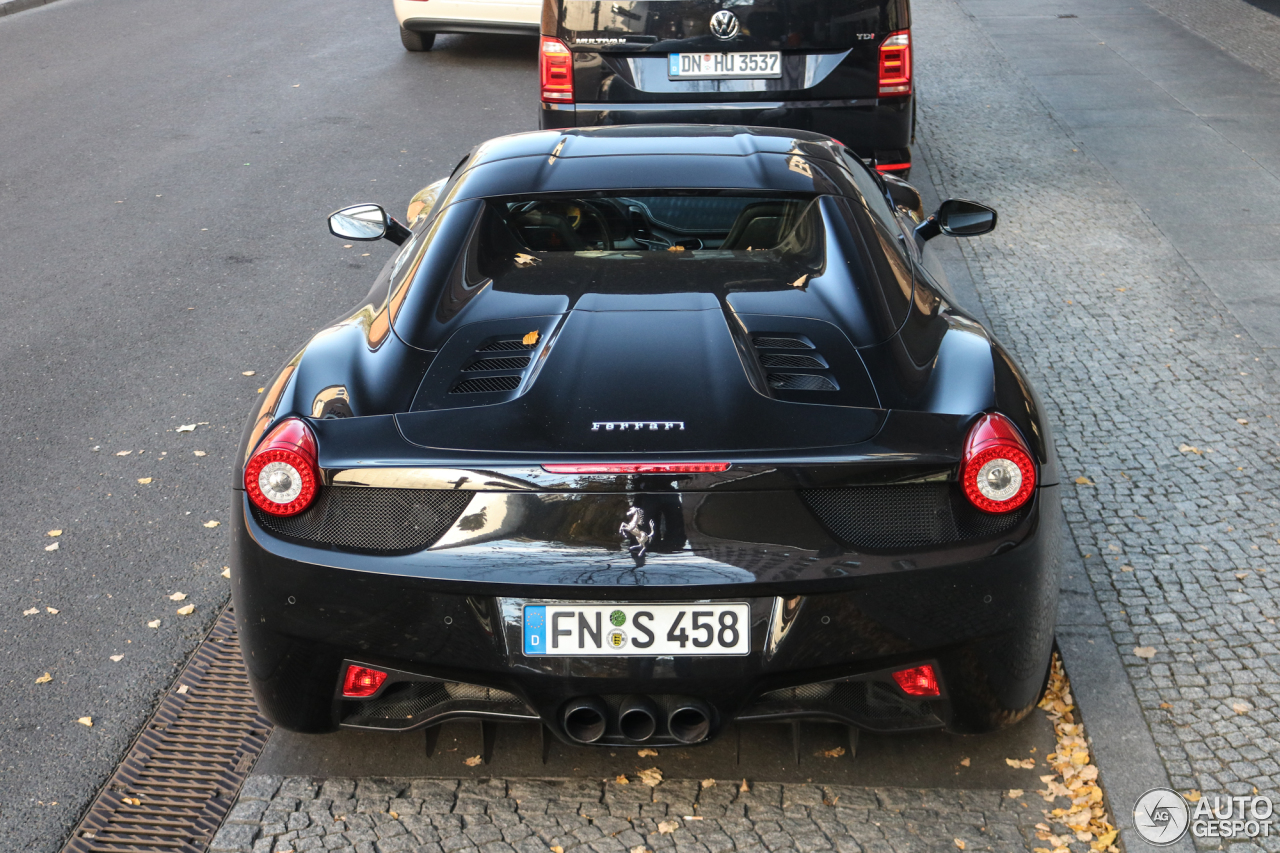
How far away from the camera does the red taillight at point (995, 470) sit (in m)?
2.66

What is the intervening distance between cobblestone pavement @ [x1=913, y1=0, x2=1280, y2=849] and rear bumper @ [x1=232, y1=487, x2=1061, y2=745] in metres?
0.66

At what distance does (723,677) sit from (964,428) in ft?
2.46

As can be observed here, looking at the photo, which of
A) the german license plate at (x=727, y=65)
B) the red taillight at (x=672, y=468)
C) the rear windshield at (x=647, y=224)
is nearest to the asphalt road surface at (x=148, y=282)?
the rear windshield at (x=647, y=224)

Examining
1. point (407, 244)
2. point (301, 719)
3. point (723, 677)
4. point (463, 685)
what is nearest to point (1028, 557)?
point (723, 677)

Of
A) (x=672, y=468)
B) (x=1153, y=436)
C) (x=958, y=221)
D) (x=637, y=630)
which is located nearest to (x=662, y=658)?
(x=637, y=630)

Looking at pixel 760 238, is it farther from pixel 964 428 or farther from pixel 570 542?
pixel 570 542

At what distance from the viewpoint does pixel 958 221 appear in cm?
444

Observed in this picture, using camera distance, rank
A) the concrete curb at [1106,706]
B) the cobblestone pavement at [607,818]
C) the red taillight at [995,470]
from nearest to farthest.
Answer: the red taillight at [995,470] < the cobblestone pavement at [607,818] < the concrete curb at [1106,706]

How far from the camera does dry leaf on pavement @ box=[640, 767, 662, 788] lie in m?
3.10

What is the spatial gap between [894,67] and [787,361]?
461 cm

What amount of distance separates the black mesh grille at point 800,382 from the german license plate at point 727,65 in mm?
4473

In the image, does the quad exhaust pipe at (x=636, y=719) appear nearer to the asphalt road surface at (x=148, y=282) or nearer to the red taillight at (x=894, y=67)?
the asphalt road surface at (x=148, y=282)

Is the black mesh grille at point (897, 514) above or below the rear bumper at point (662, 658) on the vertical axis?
above

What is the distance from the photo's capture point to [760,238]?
3.79 m
